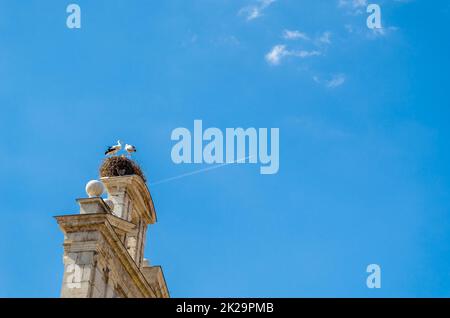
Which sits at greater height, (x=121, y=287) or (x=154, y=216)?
(x=154, y=216)

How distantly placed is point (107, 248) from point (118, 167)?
7.51m

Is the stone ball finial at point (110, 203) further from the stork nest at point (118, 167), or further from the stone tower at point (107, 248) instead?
the stork nest at point (118, 167)

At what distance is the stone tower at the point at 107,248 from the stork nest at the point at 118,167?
0.23 m

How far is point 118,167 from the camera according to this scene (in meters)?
36.5

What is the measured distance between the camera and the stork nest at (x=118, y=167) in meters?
36.4

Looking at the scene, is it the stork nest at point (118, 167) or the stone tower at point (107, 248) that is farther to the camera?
the stork nest at point (118, 167)

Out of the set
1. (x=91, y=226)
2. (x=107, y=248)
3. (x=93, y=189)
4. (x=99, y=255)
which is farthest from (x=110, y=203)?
(x=99, y=255)

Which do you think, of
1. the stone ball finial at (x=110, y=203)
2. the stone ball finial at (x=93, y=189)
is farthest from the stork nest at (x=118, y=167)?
the stone ball finial at (x=93, y=189)
